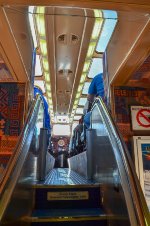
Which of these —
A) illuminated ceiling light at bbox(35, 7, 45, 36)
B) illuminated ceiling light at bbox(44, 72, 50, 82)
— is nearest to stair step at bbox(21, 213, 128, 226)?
illuminated ceiling light at bbox(35, 7, 45, 36)

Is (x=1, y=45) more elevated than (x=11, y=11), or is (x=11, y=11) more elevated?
(x=11, y=11)

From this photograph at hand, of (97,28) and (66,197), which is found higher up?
(97,28)

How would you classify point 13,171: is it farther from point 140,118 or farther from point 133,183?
point 140,118

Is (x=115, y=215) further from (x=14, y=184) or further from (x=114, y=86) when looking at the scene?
(x=114, y=86)

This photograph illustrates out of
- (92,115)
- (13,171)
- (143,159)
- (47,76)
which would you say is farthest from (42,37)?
(13,171)

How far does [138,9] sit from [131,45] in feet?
1.83

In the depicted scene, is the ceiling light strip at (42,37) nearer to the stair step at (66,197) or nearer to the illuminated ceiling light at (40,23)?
the illuminated ceiling light at (40,23)

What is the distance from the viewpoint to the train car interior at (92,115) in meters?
1.71

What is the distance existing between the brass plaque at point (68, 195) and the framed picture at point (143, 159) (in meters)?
0.91

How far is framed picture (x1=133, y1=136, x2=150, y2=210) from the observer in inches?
114

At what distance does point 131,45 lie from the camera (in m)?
2.47

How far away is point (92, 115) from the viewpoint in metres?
3.42

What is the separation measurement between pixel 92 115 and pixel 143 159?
0.98 meters

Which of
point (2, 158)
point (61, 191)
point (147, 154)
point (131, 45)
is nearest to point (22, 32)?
point (131, 45)
